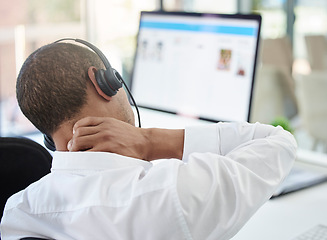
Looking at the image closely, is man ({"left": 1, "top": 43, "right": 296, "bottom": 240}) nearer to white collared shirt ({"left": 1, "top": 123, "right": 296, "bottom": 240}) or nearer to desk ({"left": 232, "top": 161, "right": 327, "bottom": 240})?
white collared shirt ({"left": 1, "top": 123, "right": 296, "bottom": 240})

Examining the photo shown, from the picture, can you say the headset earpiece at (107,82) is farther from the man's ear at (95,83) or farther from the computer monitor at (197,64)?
the computer monitor at (197,64)

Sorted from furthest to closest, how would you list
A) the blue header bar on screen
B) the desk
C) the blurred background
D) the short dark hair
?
the blurred background → the blue header bar on screen → the desk → the short dark hair

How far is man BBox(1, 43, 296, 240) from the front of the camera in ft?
2.59

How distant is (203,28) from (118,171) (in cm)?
92

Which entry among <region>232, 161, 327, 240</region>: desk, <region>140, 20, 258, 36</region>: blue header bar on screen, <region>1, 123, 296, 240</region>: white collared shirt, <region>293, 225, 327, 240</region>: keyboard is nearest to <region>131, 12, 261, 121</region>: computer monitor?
<region>140, 20, 258, 36</region>: blue header bar on screen

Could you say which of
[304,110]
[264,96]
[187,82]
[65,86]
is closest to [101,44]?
[264,96]

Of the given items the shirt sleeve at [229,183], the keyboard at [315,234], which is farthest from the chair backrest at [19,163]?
the keyboard at [315,234]

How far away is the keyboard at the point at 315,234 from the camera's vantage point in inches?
45.9

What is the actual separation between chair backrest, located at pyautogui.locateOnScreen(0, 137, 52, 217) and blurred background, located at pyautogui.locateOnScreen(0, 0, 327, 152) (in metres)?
2.06

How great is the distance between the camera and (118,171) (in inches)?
32.8

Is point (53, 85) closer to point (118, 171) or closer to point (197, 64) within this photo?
point (118, 171)

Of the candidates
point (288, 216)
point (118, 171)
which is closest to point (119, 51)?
point (288, 216)

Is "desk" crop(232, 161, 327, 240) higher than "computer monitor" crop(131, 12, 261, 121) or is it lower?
lower

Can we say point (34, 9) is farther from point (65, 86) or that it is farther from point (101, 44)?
point (65, 86)
